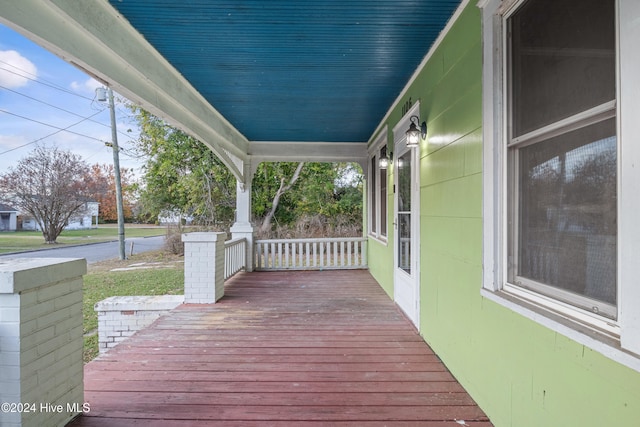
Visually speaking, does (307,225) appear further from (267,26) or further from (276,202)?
(267,26)

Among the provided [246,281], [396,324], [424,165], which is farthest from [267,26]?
[246,281]

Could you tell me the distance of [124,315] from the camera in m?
3.63

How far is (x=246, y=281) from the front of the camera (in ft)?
16.6

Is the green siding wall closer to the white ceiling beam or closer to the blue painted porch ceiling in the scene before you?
the blue painted porch ceiling

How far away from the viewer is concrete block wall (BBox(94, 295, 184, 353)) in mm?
3621

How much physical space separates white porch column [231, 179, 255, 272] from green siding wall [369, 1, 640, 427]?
3814 millimetres

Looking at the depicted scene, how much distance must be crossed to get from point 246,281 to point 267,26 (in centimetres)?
389

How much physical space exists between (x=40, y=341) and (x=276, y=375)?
1.34 meters

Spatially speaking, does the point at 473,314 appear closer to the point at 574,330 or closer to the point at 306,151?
the point at 574,330

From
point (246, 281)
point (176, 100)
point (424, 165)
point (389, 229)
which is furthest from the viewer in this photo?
point (246, 281)

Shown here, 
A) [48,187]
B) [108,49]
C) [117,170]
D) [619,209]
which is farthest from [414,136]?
[48,187]

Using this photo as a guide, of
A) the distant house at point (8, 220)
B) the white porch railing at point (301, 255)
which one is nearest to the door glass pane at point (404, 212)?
the white porch railing at point (301, 255)

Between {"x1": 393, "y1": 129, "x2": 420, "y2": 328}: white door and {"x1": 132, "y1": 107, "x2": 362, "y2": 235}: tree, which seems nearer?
{"x1": 393, "y1": 129, "x2": 420, "y2": 328}: white door

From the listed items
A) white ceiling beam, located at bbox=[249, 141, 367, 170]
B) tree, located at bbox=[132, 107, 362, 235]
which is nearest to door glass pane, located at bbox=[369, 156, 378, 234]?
white ceiling beam, located at bbox=[249, 141, 367, 170]
